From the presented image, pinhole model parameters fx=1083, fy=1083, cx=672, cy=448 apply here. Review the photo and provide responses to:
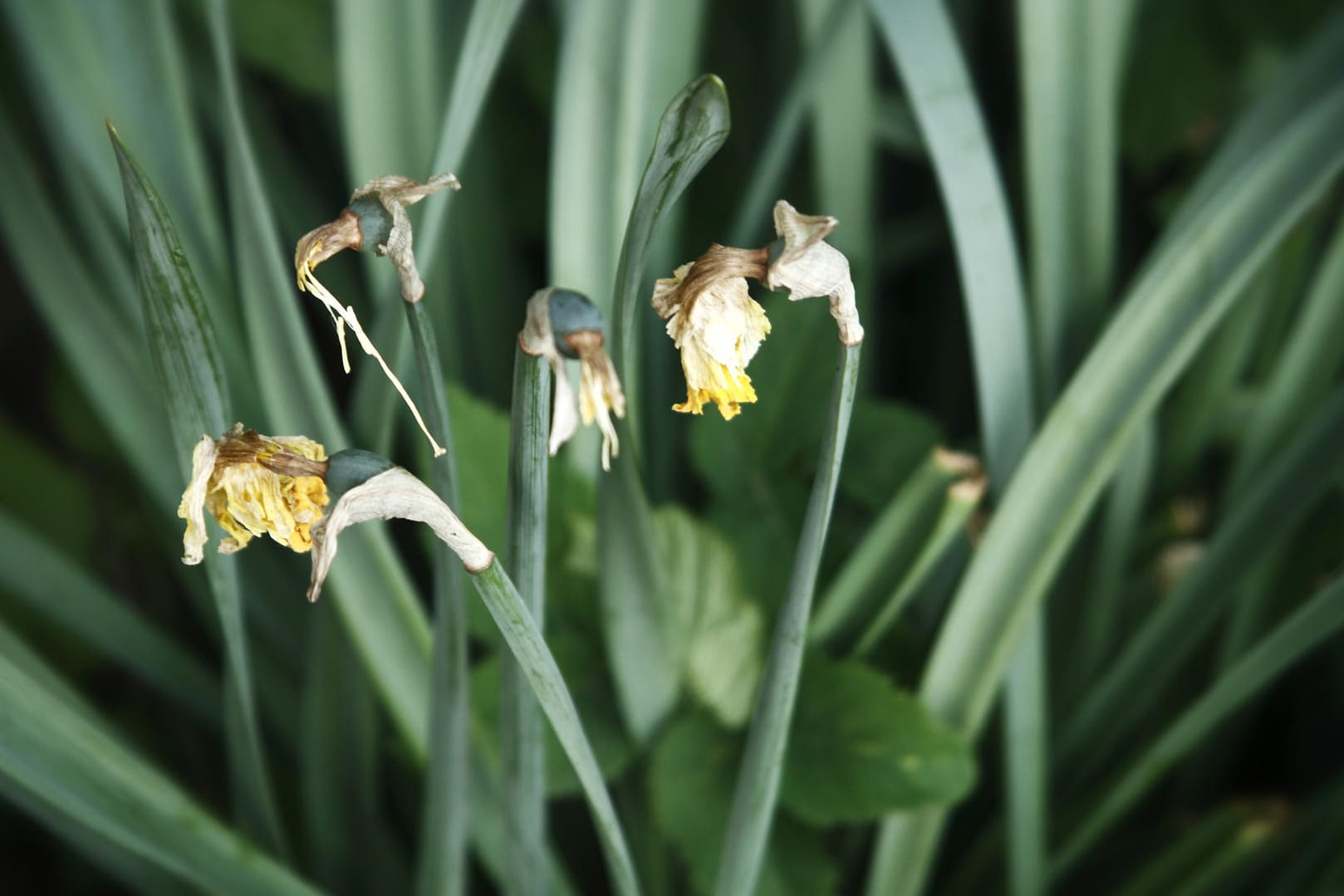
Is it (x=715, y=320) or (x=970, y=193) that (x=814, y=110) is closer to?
(x=970, y=193)

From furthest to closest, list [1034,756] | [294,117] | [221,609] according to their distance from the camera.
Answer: [294,117] < [1034,756] < [221,609]

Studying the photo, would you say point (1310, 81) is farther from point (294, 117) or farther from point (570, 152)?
point (294, 117)

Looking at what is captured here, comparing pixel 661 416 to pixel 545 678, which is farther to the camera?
pixel 661 416

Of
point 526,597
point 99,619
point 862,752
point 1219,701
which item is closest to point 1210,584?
point 1219,701

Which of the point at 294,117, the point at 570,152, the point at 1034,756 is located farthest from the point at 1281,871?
the point at 294,117

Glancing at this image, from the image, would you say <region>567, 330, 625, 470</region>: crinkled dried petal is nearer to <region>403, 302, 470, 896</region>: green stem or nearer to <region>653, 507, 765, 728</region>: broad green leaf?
<region>403, 302, 470, 896</region>: green stem

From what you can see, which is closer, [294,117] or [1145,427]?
[1145,427]
